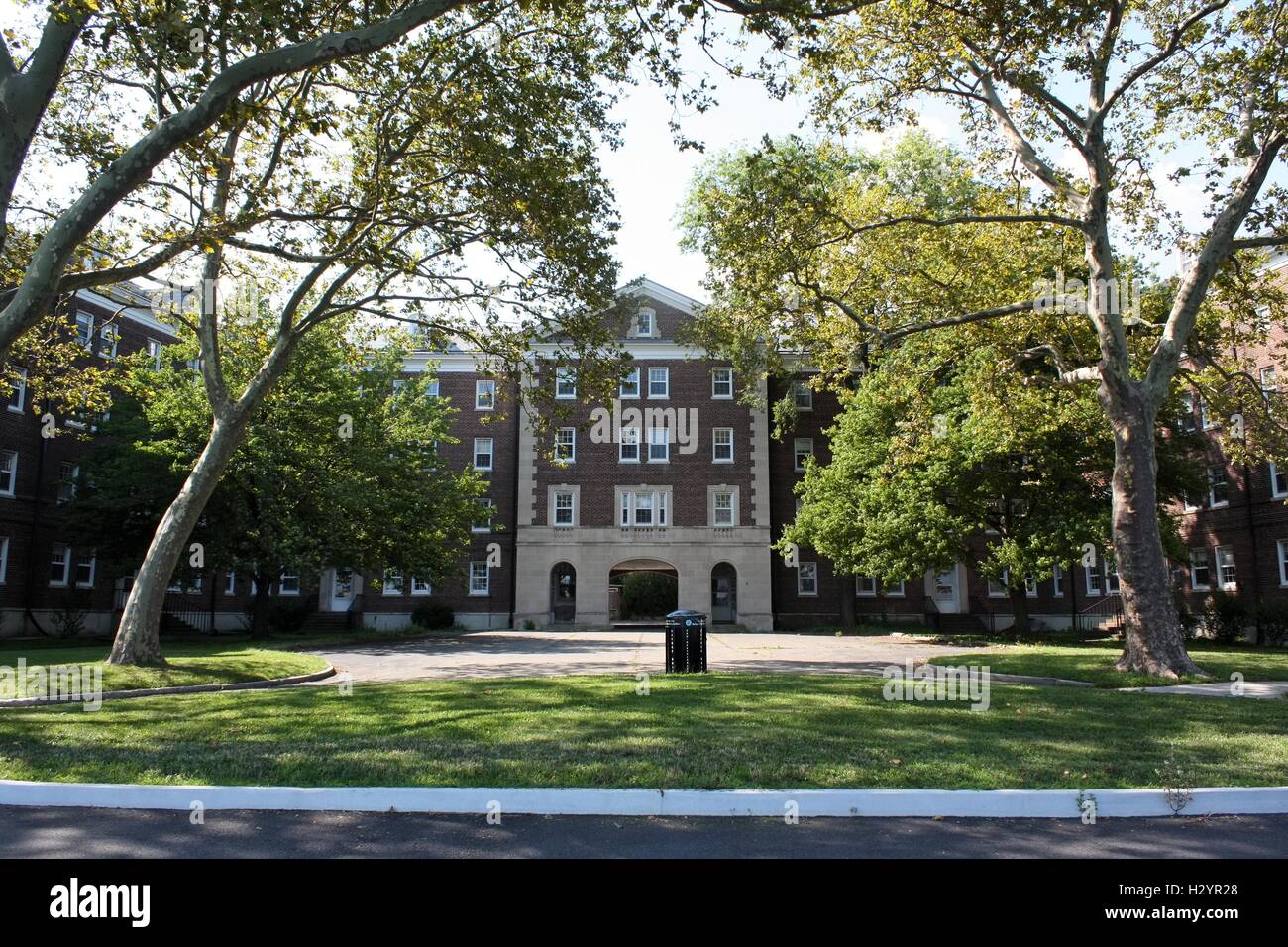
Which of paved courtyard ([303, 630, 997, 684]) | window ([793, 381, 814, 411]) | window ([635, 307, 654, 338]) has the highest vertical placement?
window ([635, 307, 654, 338])

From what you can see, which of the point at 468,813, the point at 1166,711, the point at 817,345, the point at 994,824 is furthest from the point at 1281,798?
the point at 817,345

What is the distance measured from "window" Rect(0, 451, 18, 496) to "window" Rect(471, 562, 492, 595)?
17387 mm

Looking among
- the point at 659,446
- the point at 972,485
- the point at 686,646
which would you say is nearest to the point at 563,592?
the point at 659,446

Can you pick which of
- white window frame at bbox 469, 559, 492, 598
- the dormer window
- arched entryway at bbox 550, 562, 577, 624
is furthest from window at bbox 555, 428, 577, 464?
white window frame at bbox 469, 559, 492, 598

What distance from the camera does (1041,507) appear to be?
27.9m

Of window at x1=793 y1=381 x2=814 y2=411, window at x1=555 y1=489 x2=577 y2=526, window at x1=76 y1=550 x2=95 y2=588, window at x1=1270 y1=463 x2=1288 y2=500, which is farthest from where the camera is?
window at x1=793 y1=381 x2=814 y2=411

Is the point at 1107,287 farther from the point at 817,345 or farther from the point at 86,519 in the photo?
the point at 86,519

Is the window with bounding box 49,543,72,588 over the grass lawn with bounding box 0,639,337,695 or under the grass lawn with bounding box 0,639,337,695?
over

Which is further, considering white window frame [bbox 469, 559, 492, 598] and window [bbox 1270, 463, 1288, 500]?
white window frame [bbox 469, 559, 492, 598]

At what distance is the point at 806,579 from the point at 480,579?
14.9 m

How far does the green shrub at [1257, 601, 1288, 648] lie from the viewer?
2698 centimetres

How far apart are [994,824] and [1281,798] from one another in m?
2.35

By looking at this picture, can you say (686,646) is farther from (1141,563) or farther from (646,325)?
(646,325)

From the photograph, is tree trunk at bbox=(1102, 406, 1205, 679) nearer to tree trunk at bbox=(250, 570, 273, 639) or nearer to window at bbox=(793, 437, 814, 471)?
window at bbox=(793, 437, 814, 471)
